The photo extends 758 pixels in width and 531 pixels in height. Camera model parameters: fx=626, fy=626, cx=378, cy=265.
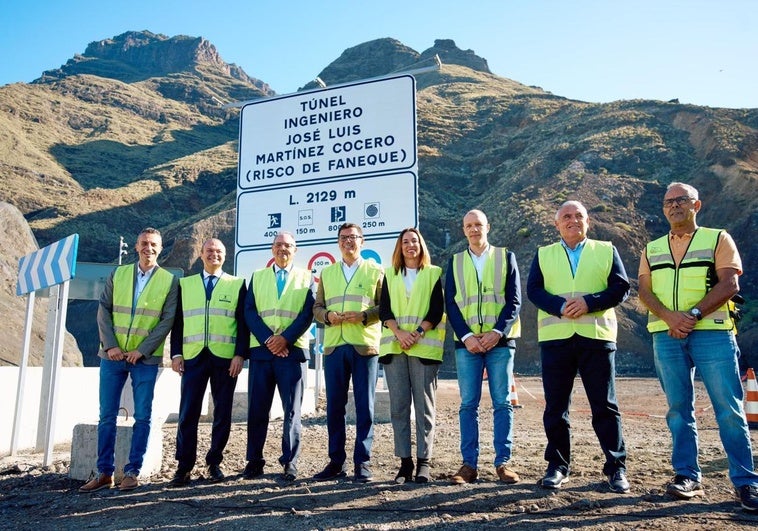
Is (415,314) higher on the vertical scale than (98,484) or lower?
higher

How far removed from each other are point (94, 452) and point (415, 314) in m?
2.97

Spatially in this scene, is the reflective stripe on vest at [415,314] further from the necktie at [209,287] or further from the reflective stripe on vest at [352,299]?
the necktie at [209,287]

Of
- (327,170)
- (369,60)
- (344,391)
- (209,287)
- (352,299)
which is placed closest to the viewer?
(344,391)

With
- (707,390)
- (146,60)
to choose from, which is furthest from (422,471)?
(146,60)

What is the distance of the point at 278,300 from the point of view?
5.45 m

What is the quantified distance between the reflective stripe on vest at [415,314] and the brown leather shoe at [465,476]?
0.88 m

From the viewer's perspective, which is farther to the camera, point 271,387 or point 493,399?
point 271,387

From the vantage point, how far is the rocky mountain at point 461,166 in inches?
1715

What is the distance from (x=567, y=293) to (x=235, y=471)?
3.27 metres

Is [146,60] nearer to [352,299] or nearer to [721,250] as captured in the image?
[352,299]

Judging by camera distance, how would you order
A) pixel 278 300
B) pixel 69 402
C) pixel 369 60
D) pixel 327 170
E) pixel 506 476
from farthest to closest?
pixel 369 60 → pixel 69 402 → pixel 327 170 → pixel 278 300 → pixel 506 476

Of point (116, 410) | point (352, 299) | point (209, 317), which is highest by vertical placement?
point (352, 299)

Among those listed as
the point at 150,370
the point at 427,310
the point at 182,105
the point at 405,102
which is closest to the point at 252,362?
the point at 150,370

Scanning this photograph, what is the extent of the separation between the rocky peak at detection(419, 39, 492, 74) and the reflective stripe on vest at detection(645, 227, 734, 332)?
12870 cm
